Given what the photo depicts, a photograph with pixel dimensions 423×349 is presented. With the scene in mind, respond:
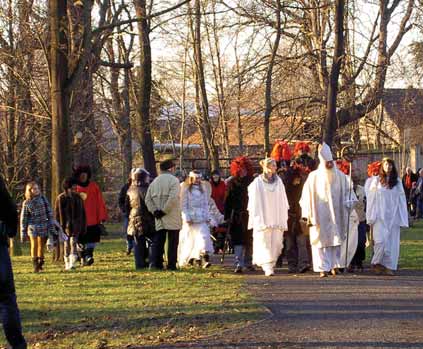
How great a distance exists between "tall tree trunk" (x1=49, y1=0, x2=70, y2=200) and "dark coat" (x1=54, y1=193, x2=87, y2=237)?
1.26m

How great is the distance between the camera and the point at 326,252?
1457cm

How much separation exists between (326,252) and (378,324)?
487 cm

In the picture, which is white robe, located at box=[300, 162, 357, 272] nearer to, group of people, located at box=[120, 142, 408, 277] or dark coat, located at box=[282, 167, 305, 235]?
group of people, located at box=[120, 142, 408, 277]

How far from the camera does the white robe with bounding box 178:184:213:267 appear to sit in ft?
52.5

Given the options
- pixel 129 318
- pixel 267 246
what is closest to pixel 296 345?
pixel 129 318

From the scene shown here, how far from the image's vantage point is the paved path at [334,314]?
880 cm

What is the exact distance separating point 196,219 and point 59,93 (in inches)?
146

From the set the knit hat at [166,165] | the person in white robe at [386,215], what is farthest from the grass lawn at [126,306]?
the person in white robe at [386,215]

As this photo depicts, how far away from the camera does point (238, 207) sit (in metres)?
15.7

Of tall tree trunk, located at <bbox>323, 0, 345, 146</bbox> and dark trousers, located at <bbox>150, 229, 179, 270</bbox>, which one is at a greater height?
tall tree trunk, located at <bbox>323, 0, 345, 146</bbox>

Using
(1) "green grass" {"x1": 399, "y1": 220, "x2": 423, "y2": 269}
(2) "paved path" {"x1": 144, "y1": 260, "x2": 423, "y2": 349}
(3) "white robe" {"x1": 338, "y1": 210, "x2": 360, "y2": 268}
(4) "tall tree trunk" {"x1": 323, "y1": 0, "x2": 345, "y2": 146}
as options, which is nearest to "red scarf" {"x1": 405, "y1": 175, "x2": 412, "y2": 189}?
(1) "green grass" {"x1": 399, "y1": 220, "x2": 423, "y2": 269}

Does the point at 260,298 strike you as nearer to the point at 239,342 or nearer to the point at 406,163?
the point at 239,342

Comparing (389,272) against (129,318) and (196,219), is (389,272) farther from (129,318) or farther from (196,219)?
(129,318)

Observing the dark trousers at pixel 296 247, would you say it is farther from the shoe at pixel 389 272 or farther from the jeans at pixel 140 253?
the jeans at pixel 140 253
